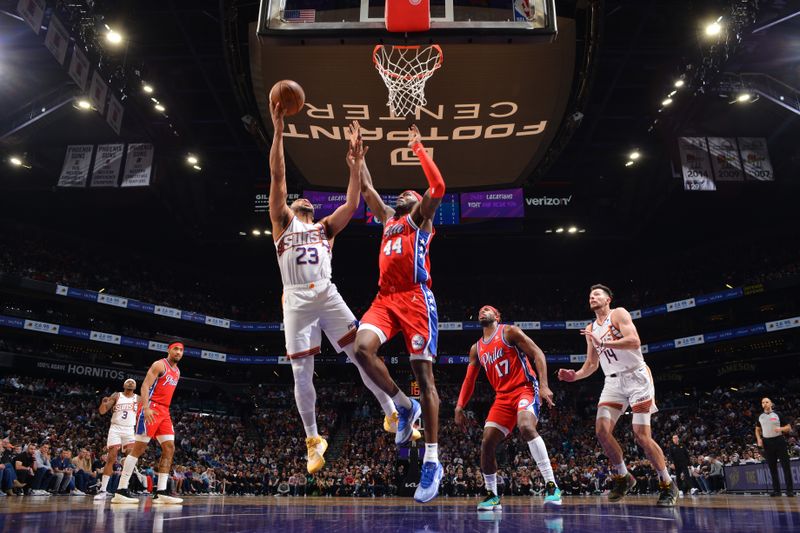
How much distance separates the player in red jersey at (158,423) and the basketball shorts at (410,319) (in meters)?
4.42

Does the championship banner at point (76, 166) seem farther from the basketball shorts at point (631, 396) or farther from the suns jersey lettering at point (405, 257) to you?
the basketball shorts at point (631, 396)

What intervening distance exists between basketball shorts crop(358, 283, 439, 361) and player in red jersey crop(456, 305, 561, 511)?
1772mm

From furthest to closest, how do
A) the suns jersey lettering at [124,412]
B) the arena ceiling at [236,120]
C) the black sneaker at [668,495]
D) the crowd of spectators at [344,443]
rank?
1. the crowd of spectators at [344,443]
2. the arena ceiling at [236,120]
3. the suns jersey lettering at [124,412]
4. the black sneaker at [668,495]

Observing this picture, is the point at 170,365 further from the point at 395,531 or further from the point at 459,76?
the point at 459,76

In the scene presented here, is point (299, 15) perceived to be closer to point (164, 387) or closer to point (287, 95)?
point (287, 95)

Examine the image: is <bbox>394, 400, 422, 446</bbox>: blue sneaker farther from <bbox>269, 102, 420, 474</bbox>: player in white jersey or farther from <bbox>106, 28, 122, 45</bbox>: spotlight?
<bbox>106, 28, 122, 45</bbox>: spotlight

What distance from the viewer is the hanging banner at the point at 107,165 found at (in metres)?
20.9

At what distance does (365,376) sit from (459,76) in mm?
10793

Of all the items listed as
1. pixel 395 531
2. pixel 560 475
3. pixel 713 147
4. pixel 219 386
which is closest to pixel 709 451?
pixel 560 475

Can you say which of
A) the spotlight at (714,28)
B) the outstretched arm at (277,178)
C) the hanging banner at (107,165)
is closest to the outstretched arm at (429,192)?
the outstretched arm at (277,178)

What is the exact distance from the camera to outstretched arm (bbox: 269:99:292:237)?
16.3 feet

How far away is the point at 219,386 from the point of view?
108 ft

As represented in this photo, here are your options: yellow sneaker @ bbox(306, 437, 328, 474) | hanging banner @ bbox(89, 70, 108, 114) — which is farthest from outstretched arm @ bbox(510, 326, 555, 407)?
hanging banner @ bbox(89, 70, 108, 114)

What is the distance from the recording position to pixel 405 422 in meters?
5.10
